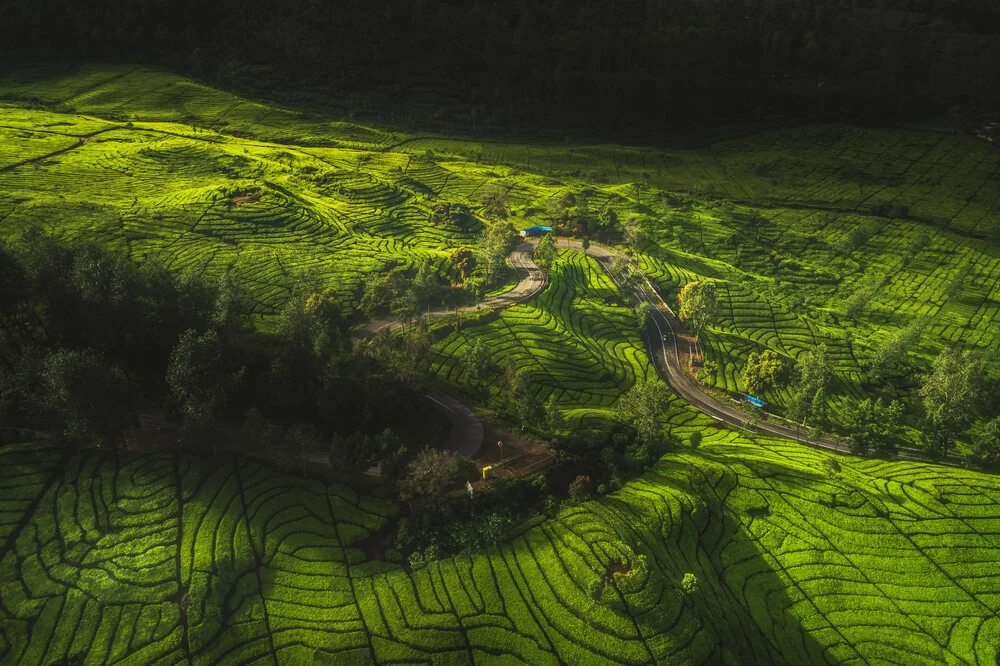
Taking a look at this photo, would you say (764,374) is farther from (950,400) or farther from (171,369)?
(171,369)

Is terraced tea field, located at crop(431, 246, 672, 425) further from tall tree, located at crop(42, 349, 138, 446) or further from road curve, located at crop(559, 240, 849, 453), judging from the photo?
tall tree, located at crop(42, 349, 138, 446)

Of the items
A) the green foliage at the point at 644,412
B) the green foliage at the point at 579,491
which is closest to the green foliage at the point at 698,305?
the green foliage at the point at 644,412

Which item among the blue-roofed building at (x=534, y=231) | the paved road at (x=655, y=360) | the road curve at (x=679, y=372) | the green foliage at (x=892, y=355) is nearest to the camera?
the paved road at (x=655, y=360)

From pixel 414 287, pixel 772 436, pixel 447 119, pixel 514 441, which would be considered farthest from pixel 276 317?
pixel 447 119

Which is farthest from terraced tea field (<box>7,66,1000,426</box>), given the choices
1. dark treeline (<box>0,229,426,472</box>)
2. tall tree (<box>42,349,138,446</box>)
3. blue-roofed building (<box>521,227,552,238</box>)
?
tall tree (<box>42,349,138,446</box>)

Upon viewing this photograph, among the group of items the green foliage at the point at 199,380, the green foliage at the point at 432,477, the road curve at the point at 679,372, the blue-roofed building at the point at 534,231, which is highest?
the green foliage at the point at 199,380

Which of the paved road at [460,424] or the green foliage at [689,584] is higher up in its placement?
the green foliage at [689,584]

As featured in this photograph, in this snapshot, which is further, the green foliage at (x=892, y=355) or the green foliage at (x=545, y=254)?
the green foliage at (x=545, y=254)

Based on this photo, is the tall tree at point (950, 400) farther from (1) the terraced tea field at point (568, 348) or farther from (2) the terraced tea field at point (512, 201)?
(1) the terraced tea field at point (568, 348)
